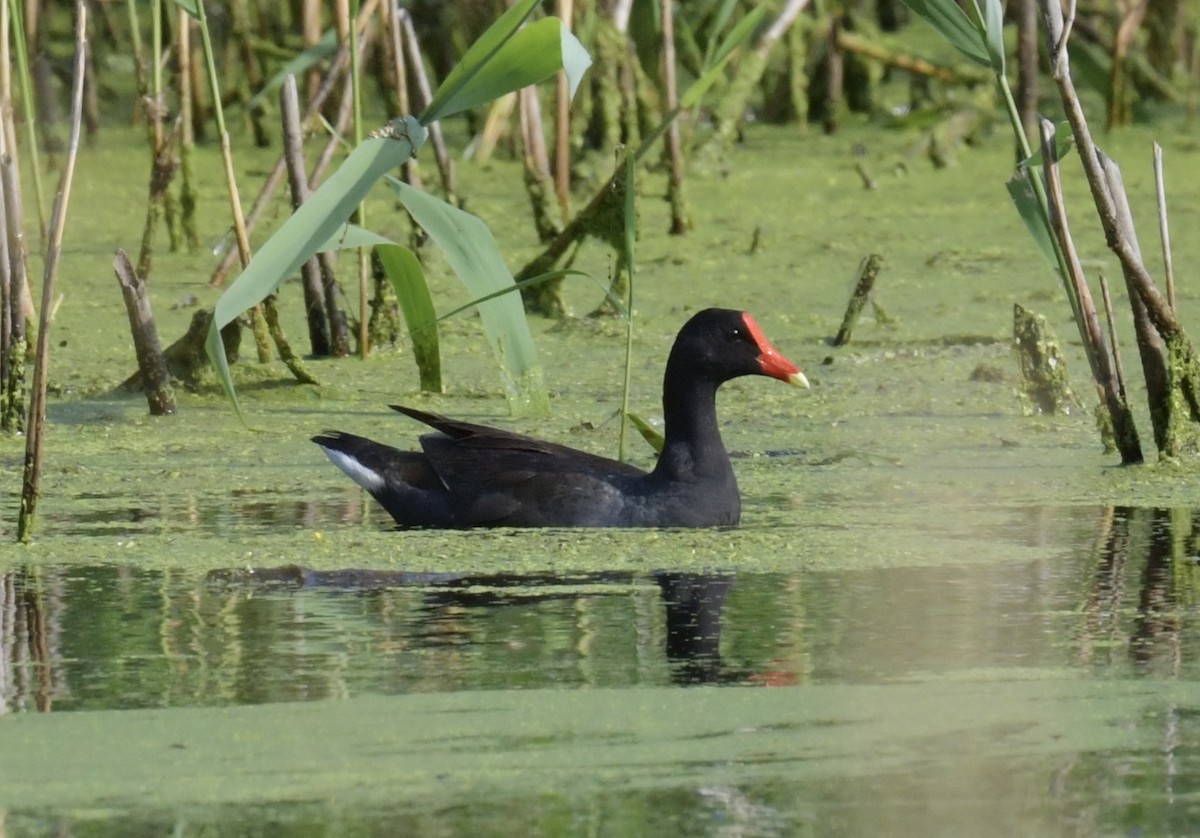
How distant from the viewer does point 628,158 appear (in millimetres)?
4605

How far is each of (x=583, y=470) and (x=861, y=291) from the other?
6.83 feet

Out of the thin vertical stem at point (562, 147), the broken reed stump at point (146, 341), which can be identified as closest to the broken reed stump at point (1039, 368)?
the broken reed stump at point (146, 341)

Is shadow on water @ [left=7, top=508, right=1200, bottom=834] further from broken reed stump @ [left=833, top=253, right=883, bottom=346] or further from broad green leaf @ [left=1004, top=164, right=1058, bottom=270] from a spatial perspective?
broken reed stump @ [left=833, top=253, right=883, bottom=346]

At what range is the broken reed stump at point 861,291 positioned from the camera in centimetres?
641

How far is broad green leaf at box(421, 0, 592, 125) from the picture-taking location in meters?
4.01

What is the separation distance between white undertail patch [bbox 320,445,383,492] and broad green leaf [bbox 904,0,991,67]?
4.46 ft

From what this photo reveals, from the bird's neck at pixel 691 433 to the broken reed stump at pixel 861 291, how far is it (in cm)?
165

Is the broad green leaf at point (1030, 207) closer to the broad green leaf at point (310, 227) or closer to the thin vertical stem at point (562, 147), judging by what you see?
the broad green leaf at point (310, 227)

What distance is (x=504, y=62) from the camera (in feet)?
13.4

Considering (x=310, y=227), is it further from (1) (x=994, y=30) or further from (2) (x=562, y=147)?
(2) (x=562, y=147)

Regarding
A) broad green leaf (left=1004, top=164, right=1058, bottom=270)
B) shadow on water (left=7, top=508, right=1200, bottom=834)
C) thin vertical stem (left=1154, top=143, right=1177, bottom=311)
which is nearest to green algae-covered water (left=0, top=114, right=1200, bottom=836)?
shadow on water (left=7, top=508, right=1200, bottom=834)

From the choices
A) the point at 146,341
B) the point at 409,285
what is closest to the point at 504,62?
the point at 409,285

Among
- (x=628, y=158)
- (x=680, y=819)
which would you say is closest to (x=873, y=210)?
(x=628, y=158)

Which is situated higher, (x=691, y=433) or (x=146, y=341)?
(x=146, y=341)
